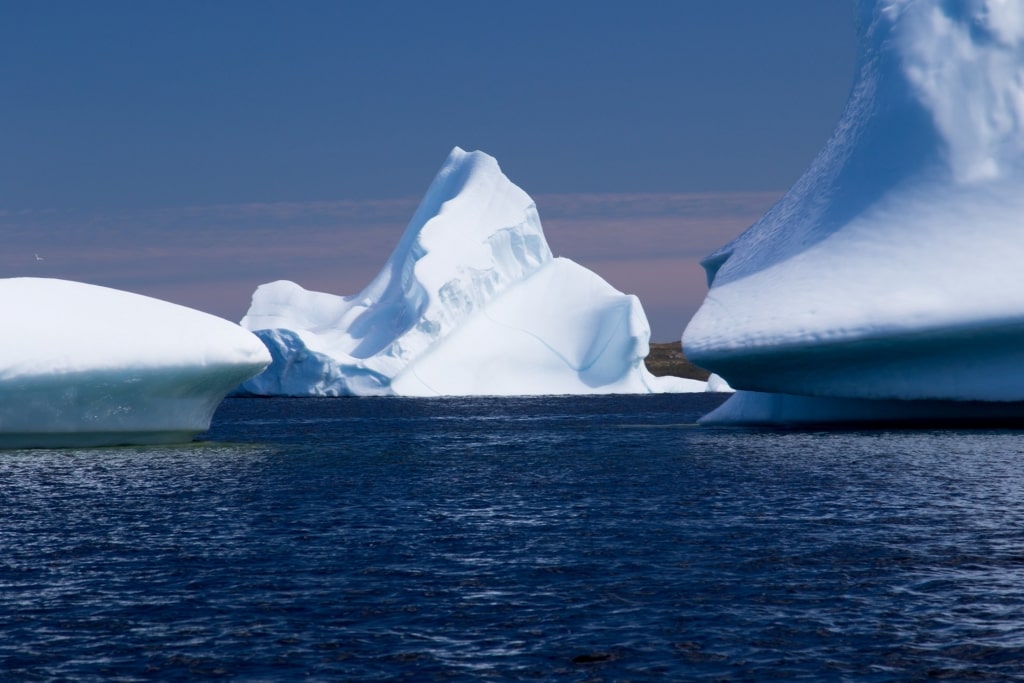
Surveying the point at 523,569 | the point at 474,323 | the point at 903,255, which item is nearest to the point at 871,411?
the point at 903,255

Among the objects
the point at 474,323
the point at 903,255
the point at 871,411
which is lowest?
the point at 871,411

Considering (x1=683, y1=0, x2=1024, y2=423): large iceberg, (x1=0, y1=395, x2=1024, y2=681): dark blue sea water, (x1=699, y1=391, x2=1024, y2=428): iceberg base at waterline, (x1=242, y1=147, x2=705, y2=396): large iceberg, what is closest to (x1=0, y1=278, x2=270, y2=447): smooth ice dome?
(x1=0, y1=395, x2=1024, y2=681): dark blue sea water

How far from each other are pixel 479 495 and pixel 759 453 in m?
8.46

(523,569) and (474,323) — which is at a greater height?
(474,323)

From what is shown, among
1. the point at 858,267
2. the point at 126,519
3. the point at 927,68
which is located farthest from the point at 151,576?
the point at 927,68

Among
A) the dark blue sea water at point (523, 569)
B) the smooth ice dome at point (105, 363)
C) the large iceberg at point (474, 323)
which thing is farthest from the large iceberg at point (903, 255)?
the large iceberg at point (474, 323)

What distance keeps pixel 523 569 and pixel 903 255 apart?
718 inches

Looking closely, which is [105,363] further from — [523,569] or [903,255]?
[903,255]

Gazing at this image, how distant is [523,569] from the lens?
13.2 metres

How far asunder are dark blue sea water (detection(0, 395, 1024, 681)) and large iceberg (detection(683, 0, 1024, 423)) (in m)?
2.52

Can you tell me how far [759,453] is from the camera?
88.4ft

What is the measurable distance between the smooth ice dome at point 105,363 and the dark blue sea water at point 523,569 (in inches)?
57.1

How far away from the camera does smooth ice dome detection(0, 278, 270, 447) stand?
26.1 m

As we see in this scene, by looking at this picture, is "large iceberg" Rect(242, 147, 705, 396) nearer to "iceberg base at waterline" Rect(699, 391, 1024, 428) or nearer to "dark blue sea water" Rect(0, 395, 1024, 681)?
"iceberg base at waterline" Rect(699, 391, 1024, 428)
